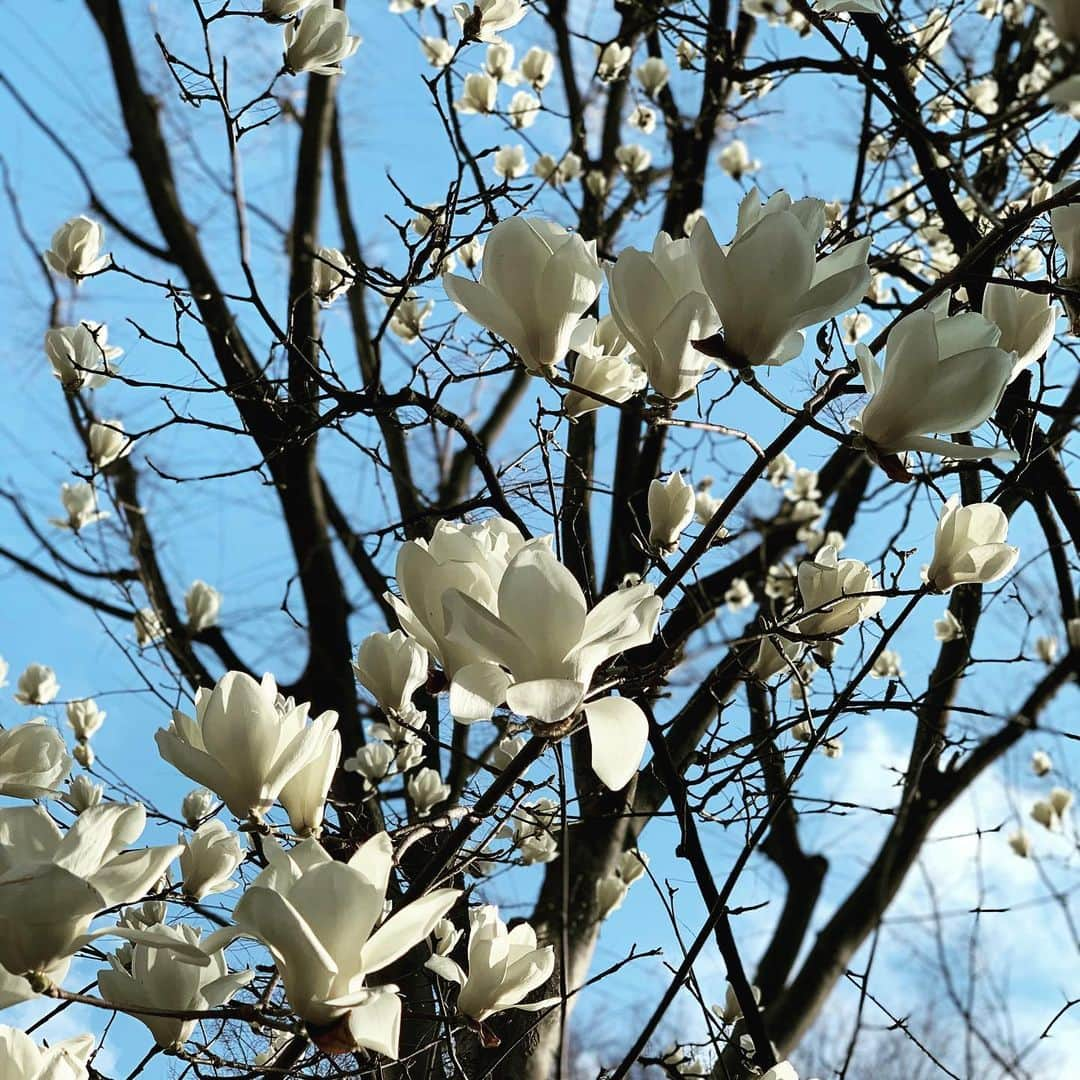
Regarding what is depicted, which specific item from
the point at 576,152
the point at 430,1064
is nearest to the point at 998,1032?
the point at 430,1064

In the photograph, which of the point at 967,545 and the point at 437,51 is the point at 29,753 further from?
the point at 437,51

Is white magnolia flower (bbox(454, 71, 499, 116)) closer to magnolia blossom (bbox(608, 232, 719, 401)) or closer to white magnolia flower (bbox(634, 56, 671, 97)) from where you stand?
white magnolia flower (bbox(634, 56, 671, 97))

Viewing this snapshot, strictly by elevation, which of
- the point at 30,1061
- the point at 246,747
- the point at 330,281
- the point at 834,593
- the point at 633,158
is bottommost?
the point at 30,1061

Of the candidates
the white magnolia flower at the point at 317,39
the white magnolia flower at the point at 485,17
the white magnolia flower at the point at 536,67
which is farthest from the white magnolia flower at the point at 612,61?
the white magnolia flower at the point at 317,39

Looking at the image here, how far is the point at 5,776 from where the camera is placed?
0.44 metres

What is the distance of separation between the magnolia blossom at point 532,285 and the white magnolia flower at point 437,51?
48.1 inches

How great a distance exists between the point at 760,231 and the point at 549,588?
0.53ft

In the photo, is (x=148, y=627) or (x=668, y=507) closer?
(x=668, y=507)

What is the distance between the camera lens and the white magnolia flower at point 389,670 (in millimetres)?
547

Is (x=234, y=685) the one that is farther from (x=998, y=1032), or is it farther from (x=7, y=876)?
(x=998, y=1032)

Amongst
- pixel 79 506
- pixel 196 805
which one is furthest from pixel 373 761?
pixel 79 506

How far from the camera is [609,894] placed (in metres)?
1.40

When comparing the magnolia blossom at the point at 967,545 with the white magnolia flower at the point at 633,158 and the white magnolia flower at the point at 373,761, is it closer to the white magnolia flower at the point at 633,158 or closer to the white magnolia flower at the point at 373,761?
the white magnolia flower at the point at 373,761

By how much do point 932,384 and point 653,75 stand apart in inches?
67.9
